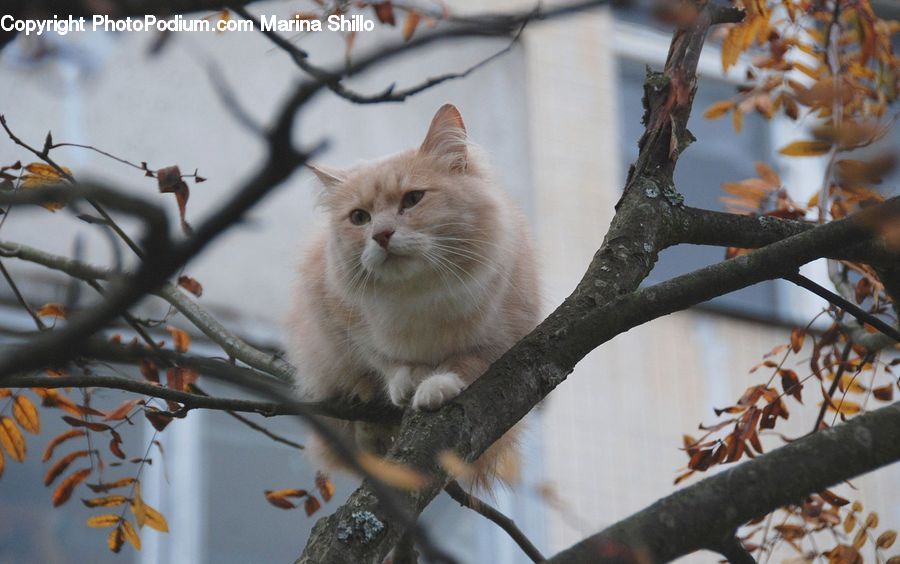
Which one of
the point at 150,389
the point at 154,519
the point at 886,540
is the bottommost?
the point at 886,540

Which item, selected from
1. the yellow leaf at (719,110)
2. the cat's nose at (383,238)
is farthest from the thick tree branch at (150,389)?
the yellow leaf at (719,110)

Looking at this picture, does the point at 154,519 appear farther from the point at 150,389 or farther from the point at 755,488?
the point at 755,488

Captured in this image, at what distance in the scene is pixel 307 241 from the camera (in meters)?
3.76

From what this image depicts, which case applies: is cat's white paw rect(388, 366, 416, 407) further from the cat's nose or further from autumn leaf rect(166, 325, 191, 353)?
autumn leaf rect(166, 325, 191, 353)

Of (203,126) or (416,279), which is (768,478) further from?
(203,126)

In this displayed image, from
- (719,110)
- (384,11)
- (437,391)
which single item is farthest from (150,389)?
(719,110)

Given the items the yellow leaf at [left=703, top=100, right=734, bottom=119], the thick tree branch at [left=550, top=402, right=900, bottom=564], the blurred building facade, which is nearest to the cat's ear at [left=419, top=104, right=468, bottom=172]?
the yellow leaf at [left=703, top=100, right=734, bottom=119]

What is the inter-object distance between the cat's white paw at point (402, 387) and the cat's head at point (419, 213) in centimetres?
27

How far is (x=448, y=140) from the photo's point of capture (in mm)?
3287

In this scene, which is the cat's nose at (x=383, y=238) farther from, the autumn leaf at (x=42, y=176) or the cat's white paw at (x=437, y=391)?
the autumn leaf at (x=42, y=176)

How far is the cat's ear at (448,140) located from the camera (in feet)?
10.7

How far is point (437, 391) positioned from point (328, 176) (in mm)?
1164

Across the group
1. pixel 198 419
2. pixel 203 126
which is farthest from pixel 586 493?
pixel 203 126

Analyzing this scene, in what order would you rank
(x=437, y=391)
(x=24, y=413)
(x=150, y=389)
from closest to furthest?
(x=150, y=389), (x=437, y=391), (x=24, y=413)
